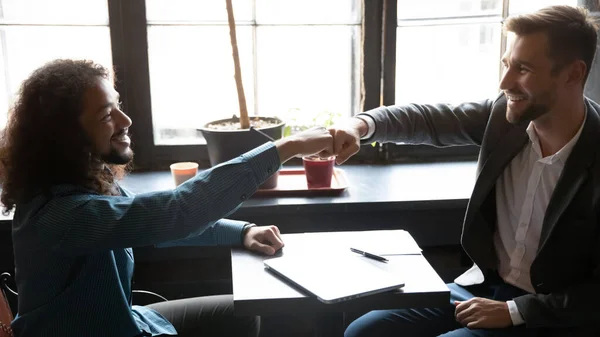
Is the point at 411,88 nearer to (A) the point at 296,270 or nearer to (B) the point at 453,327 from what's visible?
(B) the point at 453,327

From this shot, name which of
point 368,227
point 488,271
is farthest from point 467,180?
point 488,271

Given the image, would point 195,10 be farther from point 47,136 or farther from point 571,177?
point 571,177

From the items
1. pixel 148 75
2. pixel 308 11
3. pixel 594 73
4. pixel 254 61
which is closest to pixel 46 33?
pixel 148 75

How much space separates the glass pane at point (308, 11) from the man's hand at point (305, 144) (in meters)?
0.71

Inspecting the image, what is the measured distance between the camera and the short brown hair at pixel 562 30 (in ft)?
5.74

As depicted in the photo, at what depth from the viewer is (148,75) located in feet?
8.07

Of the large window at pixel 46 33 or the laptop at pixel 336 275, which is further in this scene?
the large window at pixel 46 33

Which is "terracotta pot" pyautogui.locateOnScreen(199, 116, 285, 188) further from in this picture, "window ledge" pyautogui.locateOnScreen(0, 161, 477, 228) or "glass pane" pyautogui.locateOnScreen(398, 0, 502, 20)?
"glass pane" pyautogui.locateOnScreen(398, 0, 502, 20)

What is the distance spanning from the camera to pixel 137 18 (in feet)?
7.88

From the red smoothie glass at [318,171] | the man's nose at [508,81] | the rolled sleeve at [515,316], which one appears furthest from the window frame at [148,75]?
the rolled sleeve at [515,316]

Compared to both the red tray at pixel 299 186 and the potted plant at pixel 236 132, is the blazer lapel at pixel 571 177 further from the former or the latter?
the potted plant at pixel 236 132

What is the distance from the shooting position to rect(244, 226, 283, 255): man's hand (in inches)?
68.4

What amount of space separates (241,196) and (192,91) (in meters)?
1.07

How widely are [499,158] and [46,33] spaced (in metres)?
1.62
